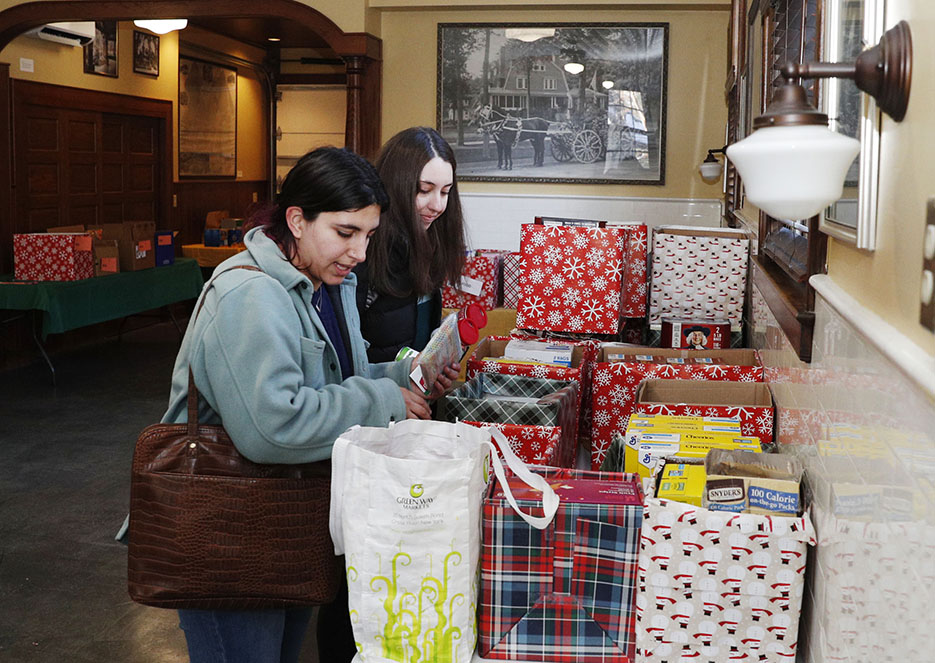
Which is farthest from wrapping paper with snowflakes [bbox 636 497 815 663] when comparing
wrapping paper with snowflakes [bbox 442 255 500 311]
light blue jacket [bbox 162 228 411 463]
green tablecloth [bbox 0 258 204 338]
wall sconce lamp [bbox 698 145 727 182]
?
green tablecloth [bbox 0 258 204 338]

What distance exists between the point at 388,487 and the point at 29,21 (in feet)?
24.2

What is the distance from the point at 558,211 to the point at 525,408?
5.53 metres

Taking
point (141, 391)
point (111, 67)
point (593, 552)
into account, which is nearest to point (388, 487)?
point (593, 552)

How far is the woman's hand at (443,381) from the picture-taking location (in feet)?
8.14

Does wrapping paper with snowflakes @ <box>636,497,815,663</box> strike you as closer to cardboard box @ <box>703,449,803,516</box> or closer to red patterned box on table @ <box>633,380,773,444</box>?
cardboard box @ <box>703,449,803,516</box>

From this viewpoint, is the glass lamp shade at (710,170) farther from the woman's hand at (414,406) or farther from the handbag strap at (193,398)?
the handbag strap at (193,398)

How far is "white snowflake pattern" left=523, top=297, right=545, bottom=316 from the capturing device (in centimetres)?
373

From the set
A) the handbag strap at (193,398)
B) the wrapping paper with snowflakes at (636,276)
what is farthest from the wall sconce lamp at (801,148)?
the wrapping paper with snowflakes at (636,276)

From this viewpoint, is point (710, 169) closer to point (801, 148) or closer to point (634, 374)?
point (634, 374)

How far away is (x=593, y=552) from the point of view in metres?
1.76

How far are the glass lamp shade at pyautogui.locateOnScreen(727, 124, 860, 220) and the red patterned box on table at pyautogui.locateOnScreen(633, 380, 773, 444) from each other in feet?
4.97

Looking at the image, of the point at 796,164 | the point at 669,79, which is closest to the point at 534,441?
the point at 796,164

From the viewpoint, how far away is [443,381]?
8.35ft

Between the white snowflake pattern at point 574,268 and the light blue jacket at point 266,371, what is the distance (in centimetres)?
176
